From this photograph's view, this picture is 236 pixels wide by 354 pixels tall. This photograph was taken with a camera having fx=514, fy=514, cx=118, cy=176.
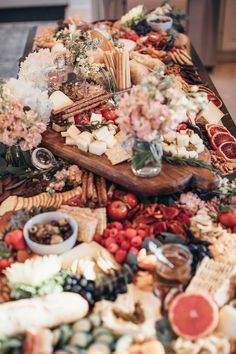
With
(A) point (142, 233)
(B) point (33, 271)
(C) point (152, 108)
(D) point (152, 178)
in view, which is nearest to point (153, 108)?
(C) point (152, 108)

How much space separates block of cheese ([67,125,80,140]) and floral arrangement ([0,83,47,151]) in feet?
0.56

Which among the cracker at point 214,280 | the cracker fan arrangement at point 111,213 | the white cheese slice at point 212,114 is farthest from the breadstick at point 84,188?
the white cheese slice at point 212,114

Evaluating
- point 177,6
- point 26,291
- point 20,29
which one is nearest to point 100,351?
point 26,291

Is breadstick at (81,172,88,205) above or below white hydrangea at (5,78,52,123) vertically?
below

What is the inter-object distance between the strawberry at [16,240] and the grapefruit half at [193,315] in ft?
2.05

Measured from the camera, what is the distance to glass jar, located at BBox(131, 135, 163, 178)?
2.08 metres

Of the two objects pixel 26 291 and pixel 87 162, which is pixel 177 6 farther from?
pixel 26 291

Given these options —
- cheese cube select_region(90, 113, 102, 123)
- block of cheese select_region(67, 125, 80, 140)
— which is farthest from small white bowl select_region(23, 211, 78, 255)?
cheese cube select_region(90, 113, 102, 123)

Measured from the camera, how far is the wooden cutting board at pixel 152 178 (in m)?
2.14

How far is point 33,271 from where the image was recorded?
1.76 m

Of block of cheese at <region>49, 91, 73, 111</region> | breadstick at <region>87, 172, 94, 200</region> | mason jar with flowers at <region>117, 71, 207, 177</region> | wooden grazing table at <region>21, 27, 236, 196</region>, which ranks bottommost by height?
breadstick at <region>87, 172, 94, 200</region>

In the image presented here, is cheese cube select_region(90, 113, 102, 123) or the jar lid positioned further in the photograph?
cheese cube select_region(90, 113, 102, 123)

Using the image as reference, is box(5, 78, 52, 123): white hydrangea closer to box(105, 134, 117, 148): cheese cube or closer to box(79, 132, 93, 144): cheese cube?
box(79, 132, 93, 144): cheese cube

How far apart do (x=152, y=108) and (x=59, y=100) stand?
2.92 feet
